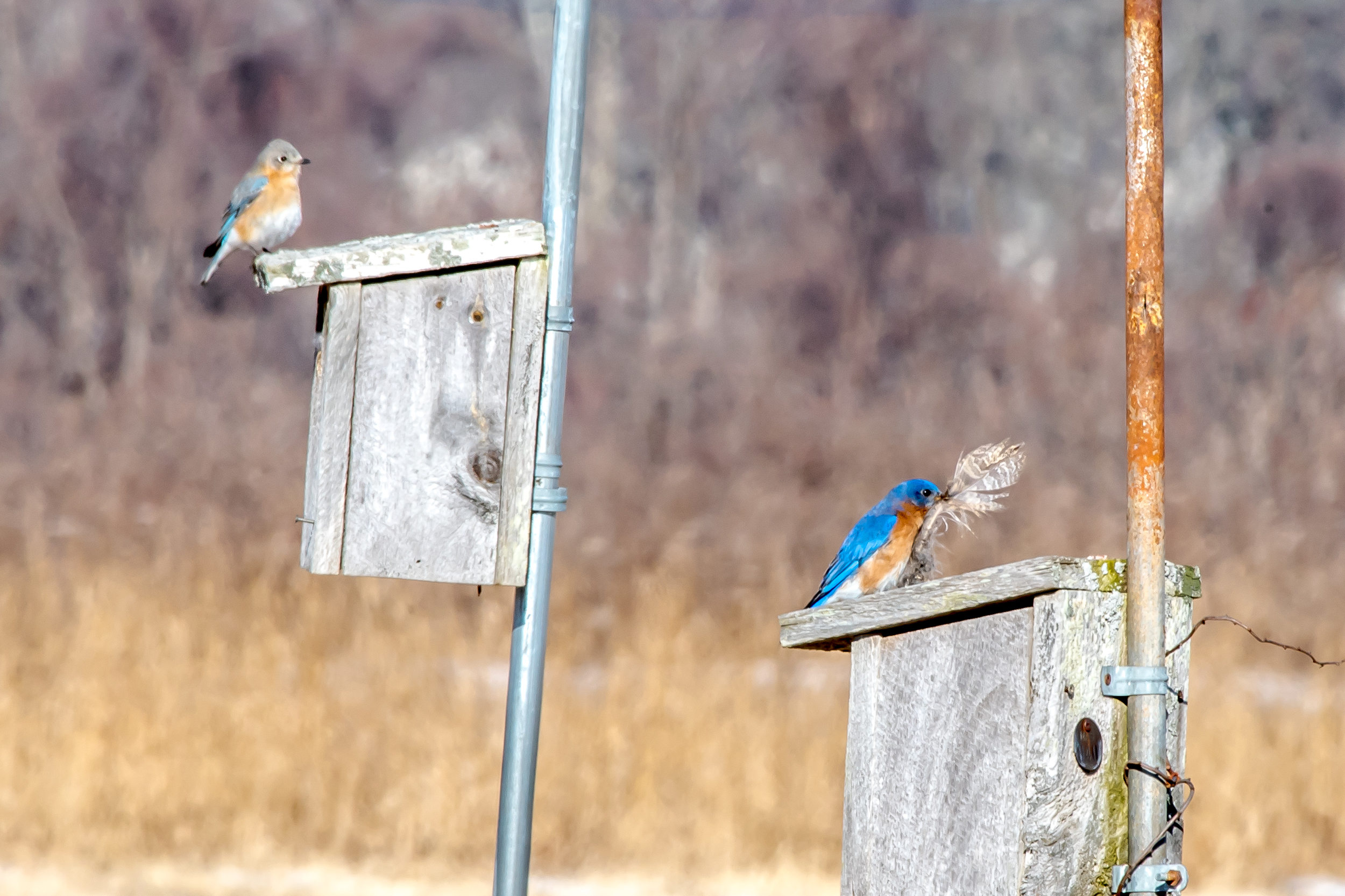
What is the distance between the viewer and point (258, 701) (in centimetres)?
576

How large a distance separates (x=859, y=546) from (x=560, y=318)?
72 cm

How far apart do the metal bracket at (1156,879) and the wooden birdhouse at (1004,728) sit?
50mm

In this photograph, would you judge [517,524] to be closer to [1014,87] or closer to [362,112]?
[362,112]

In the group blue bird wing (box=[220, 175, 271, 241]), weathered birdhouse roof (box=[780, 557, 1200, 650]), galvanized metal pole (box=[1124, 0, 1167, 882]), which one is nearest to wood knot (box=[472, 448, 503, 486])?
weathered birdhouse roof (box=[780, 557, 1200, 650])

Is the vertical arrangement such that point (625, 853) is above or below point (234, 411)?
below

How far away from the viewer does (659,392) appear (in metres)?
11.5

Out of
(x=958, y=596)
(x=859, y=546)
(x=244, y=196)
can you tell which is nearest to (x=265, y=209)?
(x=244, y=196)

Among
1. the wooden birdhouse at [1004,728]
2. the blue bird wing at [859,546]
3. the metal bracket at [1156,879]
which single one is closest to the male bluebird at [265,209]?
the blue bird wing at [859,546]

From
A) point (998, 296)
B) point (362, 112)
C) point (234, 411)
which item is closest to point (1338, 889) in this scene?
point (234, 411)

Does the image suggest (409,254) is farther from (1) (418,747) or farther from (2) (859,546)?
(1) (418,747)

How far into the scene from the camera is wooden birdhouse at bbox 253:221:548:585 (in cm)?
254

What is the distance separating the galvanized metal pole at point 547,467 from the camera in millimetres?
2506

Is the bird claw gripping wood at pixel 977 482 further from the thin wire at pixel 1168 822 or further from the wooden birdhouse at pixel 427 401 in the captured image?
the wooden birdhouse at pixel 427 401

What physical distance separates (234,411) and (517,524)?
7.61 meters
